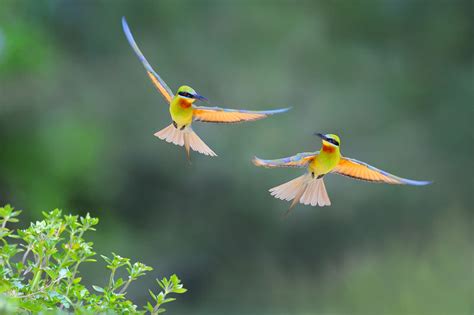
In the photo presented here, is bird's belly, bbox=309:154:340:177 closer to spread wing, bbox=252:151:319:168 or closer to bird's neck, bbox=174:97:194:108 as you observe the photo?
spread wing, bbox=252:151:319:168

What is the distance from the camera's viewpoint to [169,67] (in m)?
5.07

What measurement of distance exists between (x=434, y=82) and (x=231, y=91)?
1.44m

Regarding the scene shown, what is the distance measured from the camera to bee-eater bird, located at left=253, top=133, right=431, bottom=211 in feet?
3.26

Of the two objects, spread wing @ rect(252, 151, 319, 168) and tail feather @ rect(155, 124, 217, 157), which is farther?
tail feather @ rect(155, 124, 217, 157)

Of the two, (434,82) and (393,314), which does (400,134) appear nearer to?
(434,82)

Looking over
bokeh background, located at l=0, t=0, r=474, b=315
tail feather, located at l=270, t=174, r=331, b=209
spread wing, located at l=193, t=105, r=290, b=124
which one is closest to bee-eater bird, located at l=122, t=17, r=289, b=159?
spread wing, located at l=193, t=105, r=290, b=124

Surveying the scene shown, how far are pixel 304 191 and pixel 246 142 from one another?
3.74 meters

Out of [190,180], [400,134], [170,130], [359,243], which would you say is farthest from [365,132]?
[170,130]

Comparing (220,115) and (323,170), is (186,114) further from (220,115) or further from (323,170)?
(323,170)

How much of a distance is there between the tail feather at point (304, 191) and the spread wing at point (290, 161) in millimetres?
34

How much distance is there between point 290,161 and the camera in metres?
0.93

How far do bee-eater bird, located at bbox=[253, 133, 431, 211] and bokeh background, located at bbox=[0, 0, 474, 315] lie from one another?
332 cm

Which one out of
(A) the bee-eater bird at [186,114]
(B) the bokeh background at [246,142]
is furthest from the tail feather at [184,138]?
(B) the bokeh background at [246,142]

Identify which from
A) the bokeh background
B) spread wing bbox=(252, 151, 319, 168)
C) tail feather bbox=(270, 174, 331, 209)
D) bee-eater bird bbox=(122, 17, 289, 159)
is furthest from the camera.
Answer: the bokeh background
